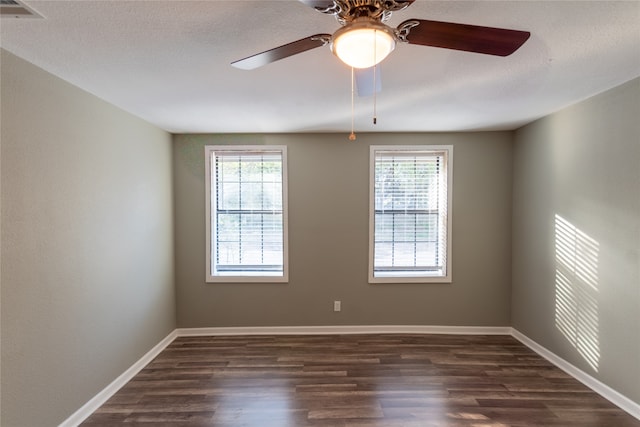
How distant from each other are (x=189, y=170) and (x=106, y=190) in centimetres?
109

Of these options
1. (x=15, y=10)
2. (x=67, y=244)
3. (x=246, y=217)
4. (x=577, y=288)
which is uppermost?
(x=15, y=10)

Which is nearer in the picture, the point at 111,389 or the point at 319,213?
the point at 111,389

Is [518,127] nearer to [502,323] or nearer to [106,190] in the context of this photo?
[502,323]

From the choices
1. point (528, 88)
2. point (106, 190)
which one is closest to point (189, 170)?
point (106, 190)

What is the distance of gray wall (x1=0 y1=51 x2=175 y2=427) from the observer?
161 cm

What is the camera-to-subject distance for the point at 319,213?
3.36 metres

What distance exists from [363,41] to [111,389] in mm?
3036

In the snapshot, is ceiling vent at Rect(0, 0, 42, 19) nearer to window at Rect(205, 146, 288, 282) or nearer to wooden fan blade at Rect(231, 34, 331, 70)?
wooden fan blade at Rect(231, 34, 331, 70)

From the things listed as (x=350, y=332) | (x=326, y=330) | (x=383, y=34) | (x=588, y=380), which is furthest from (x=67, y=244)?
(x=588, y=380)

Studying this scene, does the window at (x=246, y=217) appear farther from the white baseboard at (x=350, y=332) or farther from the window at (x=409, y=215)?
the window at (x=409, y=215)

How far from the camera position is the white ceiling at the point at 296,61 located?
4.18 feet

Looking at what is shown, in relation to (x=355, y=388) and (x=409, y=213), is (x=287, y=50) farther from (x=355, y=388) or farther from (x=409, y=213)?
(x=409, y=213)

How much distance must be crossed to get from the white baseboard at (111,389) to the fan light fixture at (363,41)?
280 cm

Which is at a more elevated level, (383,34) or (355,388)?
(383,34)
